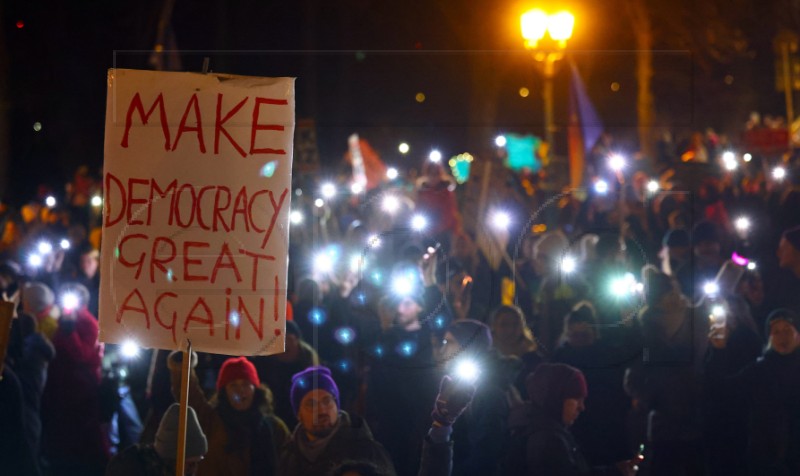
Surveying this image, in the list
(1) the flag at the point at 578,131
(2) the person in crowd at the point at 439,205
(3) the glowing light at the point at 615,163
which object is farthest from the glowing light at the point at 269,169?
(1) the flag at the point at 578,131

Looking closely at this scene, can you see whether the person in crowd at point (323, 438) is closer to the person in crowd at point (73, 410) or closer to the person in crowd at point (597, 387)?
the person in crowd at point (597, 387)

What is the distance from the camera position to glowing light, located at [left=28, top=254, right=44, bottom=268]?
999cm

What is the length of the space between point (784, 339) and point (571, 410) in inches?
61.3

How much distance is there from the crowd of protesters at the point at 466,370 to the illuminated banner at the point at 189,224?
120 centimetres

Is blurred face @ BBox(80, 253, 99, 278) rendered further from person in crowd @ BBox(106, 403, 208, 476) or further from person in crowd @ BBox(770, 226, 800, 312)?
person in crowd @ BBox(770, 226, 800, 312)

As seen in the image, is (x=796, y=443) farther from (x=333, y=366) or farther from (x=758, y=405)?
(x=333, y=366)

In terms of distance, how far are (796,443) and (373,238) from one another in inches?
131

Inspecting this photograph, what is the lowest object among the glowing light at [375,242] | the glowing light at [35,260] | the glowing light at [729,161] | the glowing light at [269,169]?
the glowing light at [269,169]

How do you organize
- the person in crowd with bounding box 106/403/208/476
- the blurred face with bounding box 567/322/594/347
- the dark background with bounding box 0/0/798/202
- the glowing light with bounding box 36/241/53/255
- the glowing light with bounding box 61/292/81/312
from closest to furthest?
the person in crowd with bounding box 106/403/208/476 → the blurred face with bounding box 567/322/594/347 → the glowing light with bounding box 61/292/81/312 → the glowing light with bounding box 36/241/53/255 → the dark background with bounding box 0/0/798/202

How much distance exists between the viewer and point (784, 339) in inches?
236

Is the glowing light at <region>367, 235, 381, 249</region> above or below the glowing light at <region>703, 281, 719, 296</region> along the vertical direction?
above

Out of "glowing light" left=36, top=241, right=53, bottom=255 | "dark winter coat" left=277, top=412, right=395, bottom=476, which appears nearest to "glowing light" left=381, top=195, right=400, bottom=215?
"glowing light" left=36, top=241, right=53, bottom=255

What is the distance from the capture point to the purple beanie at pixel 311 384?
5.25 m

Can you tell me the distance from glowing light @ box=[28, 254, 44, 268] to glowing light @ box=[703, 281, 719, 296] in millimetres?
6195
